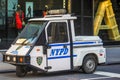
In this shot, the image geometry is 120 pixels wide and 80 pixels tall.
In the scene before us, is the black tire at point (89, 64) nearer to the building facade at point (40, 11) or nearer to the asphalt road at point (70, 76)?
the asphalt road at point (70, 76)

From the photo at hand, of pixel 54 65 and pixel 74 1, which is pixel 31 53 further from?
pixel 74 1

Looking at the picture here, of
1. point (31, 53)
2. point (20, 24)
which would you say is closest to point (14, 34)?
point (20, 24)

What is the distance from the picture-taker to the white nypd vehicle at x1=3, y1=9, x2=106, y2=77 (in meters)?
14.7

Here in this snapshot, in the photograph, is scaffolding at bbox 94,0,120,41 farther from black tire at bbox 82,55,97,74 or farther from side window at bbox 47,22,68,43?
side window at bbox 47,22,68,43

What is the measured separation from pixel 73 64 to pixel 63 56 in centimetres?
54

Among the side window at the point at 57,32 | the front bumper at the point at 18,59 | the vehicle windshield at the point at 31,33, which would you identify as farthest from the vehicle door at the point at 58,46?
the front bumper at the point at 18,59

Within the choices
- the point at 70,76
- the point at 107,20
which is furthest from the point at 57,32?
the point at 107,20

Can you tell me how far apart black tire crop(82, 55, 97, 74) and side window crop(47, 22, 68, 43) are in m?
1.20


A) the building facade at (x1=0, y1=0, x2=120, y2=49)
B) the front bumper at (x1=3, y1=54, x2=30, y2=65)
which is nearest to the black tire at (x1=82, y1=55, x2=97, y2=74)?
the front bumper at (x1=3, y1=54, x2=30, y2=65)

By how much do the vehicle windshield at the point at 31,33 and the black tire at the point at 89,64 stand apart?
2160 mm

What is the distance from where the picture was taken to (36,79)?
1463 centimetres

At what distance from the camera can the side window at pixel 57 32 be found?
1518cm

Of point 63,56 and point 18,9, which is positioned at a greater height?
point 18,9

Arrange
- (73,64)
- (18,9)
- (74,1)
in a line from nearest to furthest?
(73,64)
(18,9)
(74,1)
